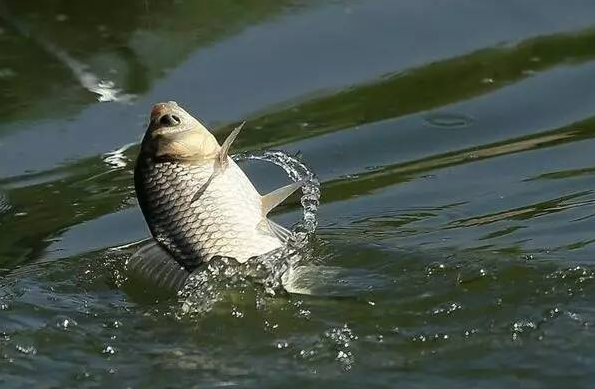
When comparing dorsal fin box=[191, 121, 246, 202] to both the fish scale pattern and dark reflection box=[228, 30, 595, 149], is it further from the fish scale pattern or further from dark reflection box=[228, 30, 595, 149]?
dark reflection box=[228, 30, 595, 149]

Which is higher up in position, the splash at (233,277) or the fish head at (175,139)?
the fish head at (175,139)

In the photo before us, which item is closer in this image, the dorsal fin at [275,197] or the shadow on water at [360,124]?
the dorsal fin at [275,197]

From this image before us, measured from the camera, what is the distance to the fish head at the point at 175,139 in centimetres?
454

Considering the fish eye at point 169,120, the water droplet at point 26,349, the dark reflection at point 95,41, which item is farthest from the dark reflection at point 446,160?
the water droplet at point 26,349

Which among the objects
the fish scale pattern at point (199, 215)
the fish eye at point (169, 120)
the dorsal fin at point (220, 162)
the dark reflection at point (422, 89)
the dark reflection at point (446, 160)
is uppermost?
the fish eye at point (169, 120)

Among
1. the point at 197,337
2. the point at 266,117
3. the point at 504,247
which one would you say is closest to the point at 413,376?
the point at 197,337

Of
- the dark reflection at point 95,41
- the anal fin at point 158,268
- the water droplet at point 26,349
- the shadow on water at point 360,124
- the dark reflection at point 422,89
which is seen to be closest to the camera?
the water droplet at point 26,349

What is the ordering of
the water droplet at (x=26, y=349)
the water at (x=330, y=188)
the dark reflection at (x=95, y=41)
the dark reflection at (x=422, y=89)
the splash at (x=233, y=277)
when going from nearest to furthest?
the water at (x=330, y=188), the water droplet at (x=26, y=349), the splash at (x=233, y=277), the dark reflection at (x=422, y=89), the dark reflection at (x=95, y=41)

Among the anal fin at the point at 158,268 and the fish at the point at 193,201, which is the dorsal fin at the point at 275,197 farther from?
the anal fin at the point at 158,268

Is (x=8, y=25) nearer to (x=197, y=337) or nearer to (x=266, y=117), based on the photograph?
(x=266, y=117)

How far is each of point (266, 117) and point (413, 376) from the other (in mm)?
2431

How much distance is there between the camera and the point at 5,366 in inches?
165

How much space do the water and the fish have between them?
78 mm

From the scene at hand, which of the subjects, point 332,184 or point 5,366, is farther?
point 332,184
